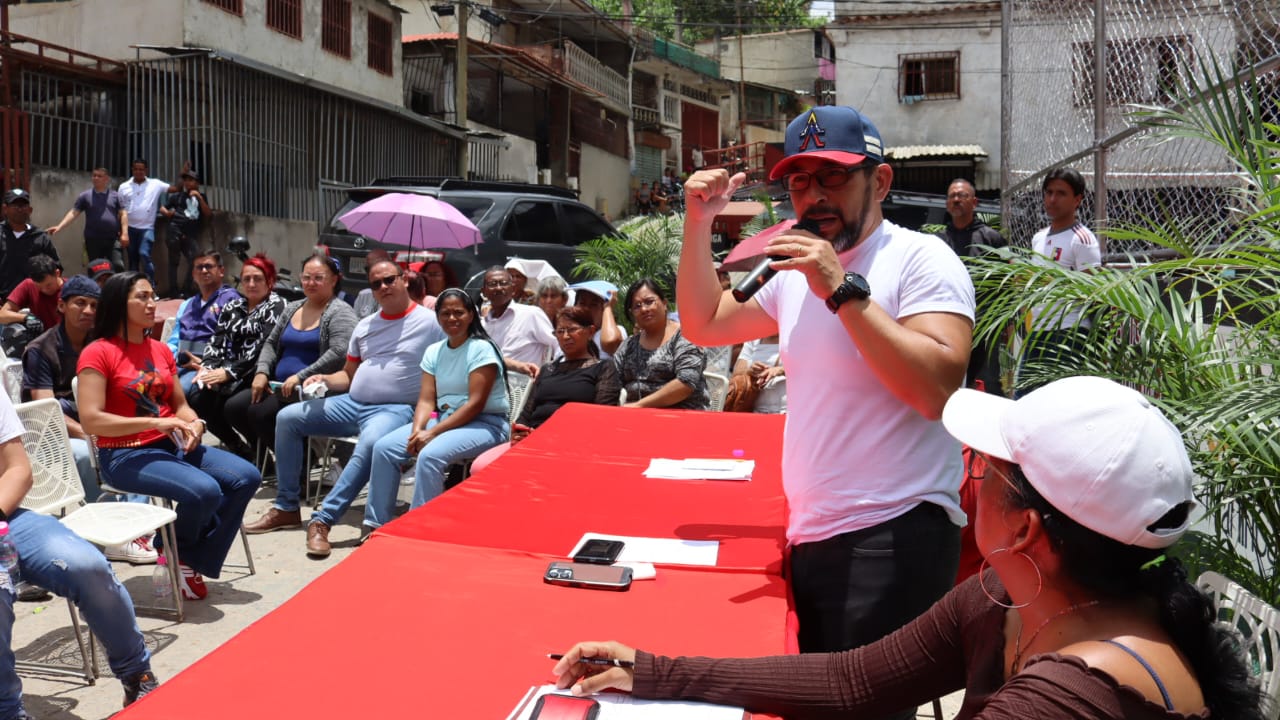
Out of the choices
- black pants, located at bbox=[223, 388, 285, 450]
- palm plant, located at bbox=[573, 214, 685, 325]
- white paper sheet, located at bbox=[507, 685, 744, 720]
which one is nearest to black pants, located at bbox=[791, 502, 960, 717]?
white paper sheet, located at bbox=[507, 685, 744, 720]

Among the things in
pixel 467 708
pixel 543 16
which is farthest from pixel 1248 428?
pixel 543 16

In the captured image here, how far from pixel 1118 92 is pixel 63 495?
204 inches

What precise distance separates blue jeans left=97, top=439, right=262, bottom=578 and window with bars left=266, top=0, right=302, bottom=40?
43.7ft

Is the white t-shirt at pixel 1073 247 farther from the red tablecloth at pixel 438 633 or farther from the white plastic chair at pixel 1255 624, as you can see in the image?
the red tablecloth at pixel 438 633

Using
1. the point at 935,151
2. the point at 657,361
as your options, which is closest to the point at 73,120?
the point at 657,361

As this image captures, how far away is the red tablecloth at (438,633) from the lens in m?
1.76

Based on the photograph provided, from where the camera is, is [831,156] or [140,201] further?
[140,201]

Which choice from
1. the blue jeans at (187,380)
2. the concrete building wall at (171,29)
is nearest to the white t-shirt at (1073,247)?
the blue jeans at (187,380)

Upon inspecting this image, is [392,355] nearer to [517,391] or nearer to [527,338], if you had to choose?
[517,391]

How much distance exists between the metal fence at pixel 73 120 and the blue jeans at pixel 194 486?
1006 cm

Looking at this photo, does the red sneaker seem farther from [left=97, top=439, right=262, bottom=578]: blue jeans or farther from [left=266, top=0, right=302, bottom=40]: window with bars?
[left=266, top=0, right=302, bottom=40]: window with bars

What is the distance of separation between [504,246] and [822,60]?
34.1 meters

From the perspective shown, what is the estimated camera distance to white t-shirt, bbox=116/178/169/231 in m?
12.7

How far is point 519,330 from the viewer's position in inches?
284
